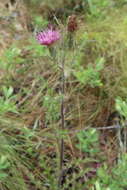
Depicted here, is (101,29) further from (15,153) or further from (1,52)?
(15,153)

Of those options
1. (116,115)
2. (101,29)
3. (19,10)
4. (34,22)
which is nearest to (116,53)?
(101,29)

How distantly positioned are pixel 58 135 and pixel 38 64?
3.27 feet

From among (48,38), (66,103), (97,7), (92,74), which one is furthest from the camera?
(97,7)

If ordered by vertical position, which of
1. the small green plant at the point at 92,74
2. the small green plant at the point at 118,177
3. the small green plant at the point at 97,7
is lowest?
the small green plant at the point at 118,177

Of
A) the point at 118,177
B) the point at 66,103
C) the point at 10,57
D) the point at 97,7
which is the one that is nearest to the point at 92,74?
the point at 66,103

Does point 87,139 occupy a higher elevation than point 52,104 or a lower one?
lower

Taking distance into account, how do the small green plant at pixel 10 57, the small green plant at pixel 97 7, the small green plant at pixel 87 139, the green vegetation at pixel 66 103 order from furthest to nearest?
the small green plant at pixel 97 7 < the small green plant at pixel 10 57 < the small green plant at pixel 87 139 < the green vegetation at pixel 66 103

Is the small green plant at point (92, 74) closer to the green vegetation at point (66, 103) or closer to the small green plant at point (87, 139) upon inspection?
the green vegetation at point (66, 103)

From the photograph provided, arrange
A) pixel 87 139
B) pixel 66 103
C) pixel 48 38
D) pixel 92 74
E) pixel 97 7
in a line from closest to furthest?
pixel 48 38 < pixel 87 139 < pixel 92 74 < pixel 66 103 < pixel 97 7

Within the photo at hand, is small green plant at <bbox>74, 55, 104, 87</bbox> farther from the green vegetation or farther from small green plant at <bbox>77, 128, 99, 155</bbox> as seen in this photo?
small green plant at <bbox>77, 128, 99, 155</bbox>

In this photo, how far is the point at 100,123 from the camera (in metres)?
2.23

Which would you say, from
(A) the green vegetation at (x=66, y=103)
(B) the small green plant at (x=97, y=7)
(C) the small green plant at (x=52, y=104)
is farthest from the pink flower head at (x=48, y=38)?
(B) the small green plant at (x=97, y=7)

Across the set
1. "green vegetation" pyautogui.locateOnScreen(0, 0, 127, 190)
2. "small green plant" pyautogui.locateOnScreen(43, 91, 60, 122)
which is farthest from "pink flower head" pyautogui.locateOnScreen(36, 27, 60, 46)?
"small green plant" pyautogui.locateOnScreen(43, 91, 60, 122)

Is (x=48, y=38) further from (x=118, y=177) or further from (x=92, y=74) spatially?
(x=118, y=177)
